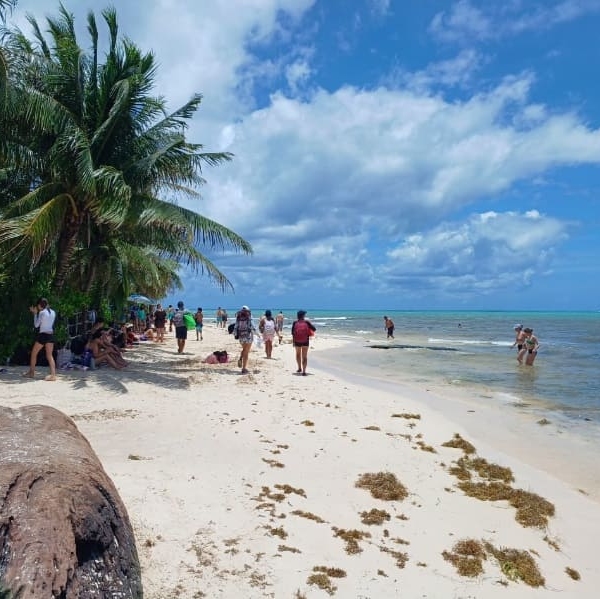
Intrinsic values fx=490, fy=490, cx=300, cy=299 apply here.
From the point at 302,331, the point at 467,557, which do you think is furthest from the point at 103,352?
the point at 467,557

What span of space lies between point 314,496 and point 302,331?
8663 mm

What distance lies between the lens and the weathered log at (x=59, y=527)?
214 cm

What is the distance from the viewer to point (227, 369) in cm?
1416

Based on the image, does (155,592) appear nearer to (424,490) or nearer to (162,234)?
(424,490)

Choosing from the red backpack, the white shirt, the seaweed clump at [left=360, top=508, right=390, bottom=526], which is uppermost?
the white shirt

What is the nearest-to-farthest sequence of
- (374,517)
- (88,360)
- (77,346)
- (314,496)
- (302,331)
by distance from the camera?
1. (374,517)
2. (314,496)
3. (88,360)
4. (77,346)
5. (302,331)

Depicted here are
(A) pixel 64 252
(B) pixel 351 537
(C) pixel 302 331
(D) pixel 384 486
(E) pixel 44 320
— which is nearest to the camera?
(B) pixel 351 537

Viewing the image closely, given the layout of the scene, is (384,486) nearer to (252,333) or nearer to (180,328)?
(252,333)

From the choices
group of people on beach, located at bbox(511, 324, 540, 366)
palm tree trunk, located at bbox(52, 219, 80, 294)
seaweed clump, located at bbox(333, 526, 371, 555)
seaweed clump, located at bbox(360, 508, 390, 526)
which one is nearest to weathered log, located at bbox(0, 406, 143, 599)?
seaweed clump, located at bbox(333, 526, 371, 555)

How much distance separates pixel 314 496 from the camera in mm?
5078

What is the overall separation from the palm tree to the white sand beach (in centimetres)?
379

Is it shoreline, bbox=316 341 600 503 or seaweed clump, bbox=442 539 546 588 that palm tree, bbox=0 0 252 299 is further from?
seaweed clump, bbox=442 539 546 588

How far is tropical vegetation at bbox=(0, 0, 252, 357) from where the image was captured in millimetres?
10977

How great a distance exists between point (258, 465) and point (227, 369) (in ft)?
27.8
